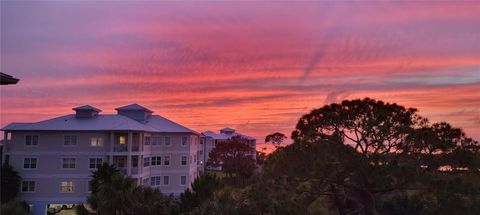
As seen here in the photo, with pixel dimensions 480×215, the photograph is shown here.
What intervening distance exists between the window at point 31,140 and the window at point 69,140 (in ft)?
7.91

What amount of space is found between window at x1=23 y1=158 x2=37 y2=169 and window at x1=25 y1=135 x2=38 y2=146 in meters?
1.29

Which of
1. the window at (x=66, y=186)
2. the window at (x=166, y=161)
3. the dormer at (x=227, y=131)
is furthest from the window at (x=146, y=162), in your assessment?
the dormer at (x=227, y=131)

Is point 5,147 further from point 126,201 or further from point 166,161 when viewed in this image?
point 126,201

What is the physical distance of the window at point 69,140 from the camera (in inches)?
1634

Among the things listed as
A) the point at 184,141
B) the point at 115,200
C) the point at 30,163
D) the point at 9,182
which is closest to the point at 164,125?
the point at 184,141

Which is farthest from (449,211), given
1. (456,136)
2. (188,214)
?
(188,214)

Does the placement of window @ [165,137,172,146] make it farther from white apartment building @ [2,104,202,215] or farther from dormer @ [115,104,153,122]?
white apartment building @ [2,104,202,215]

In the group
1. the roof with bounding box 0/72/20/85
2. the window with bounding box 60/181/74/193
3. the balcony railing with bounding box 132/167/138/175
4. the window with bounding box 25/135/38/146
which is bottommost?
the window with bounding box 60/181/74/193

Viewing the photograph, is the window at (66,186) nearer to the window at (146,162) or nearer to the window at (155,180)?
Answer: the window at (146,162)

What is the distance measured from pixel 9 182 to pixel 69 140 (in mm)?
5744

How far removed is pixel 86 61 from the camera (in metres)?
23.2

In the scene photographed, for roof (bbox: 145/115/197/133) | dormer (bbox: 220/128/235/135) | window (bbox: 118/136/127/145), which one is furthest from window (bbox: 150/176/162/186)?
dormer (bbox: 220/128/235/135)

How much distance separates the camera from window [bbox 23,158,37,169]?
135 ft

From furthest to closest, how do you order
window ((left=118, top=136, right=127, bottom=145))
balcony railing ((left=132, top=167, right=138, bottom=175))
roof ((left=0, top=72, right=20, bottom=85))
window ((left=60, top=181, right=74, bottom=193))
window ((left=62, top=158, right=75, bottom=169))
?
window ((left=118, top=136, right=127, bottom=145)) → balcony railing ((left=132, top=167, right=138, bottom=175)) → window ((left=62, top=158, right=75, bottom=169)) → window ((left=60, top=181, right=74, bottom=193)) → roof ((left=0, top=72, right=20, bottom=85))
